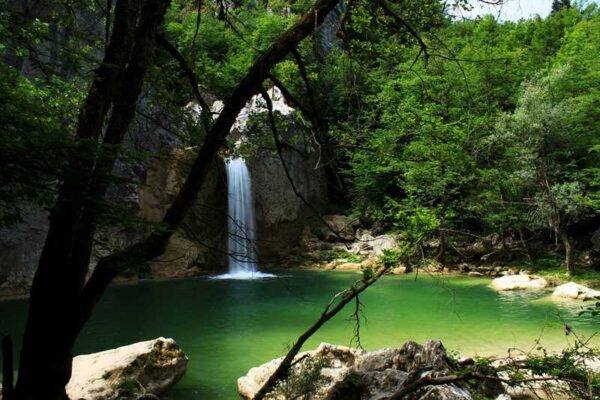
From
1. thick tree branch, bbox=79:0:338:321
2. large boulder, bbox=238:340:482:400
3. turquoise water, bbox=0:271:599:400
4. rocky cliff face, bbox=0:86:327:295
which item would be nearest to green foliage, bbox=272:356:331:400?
large boulder, bbox=238:340:482:400

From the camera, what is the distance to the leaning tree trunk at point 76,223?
2.30 meters

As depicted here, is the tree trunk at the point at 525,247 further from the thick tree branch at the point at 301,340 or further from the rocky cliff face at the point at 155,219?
the thick tree branch at the point at 301,340

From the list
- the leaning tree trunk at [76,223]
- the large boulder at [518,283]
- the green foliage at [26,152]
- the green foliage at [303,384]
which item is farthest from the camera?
the large boulder at [518,283]

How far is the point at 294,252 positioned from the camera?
20766mm

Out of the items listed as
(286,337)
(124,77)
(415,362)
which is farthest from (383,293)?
(124,77)

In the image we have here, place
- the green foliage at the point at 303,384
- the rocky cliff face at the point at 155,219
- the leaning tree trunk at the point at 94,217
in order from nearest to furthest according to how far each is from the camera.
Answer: the leaning tree trunk at the point at 94,217
the green foliage at the point at 303,384
the rocky cliff face at the point at 155,219

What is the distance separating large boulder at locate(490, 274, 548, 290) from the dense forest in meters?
0.66

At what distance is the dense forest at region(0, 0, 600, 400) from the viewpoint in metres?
2.48

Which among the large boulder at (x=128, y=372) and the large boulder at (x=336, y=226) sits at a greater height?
the large boulder at (x=336, y=226)

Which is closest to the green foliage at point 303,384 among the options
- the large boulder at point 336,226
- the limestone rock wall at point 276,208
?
the limestone rock wall at point 276,208

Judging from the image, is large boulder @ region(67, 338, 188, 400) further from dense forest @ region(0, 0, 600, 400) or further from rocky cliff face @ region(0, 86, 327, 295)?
rocky cliff face @ region(0, 86, 327, 295)

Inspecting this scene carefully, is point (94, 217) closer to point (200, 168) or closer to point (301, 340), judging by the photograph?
point (200, 168)

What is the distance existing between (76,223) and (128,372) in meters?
3.43

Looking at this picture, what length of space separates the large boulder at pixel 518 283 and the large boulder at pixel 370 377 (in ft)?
32.1
